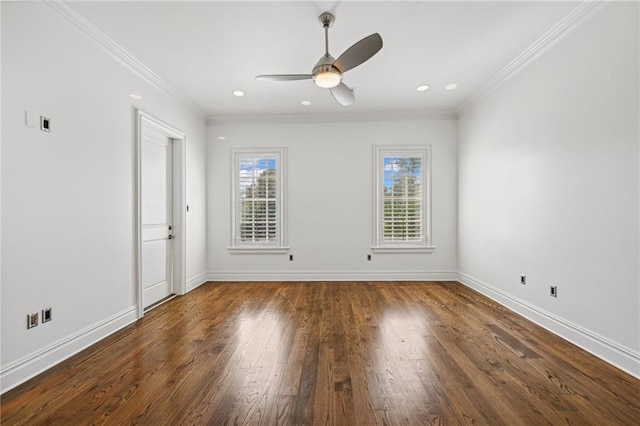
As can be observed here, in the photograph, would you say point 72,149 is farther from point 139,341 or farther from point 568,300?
point 568,300

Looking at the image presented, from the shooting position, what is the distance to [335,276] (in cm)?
514

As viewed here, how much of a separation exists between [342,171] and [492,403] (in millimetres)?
3910

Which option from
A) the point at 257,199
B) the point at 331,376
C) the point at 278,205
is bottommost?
the point at 331,376

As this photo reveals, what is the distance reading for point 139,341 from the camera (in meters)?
2.73

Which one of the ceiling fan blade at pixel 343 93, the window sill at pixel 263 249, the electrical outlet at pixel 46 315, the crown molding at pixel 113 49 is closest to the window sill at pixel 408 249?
the window sill at pixel 263 249

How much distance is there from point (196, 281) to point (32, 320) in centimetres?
268

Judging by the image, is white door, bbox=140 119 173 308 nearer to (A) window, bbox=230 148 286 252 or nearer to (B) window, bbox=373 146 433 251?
(A) window, bbox=230 148 286 252

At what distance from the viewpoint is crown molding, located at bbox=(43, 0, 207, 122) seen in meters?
2.39

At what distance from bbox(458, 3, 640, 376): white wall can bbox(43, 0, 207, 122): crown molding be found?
429 cm

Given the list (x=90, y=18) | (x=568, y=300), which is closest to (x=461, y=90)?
(x=568, y=300)

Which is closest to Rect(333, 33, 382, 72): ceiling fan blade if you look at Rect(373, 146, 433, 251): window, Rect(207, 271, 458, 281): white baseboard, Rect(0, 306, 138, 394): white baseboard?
Rect(373, 146, 433, 251): window

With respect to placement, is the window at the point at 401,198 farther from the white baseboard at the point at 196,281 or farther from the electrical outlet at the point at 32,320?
the electrical outlet at the point at 32,320

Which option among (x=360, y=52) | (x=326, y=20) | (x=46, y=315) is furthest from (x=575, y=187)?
(x=46, y=315)

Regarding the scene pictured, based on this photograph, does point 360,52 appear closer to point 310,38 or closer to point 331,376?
point 310,38
